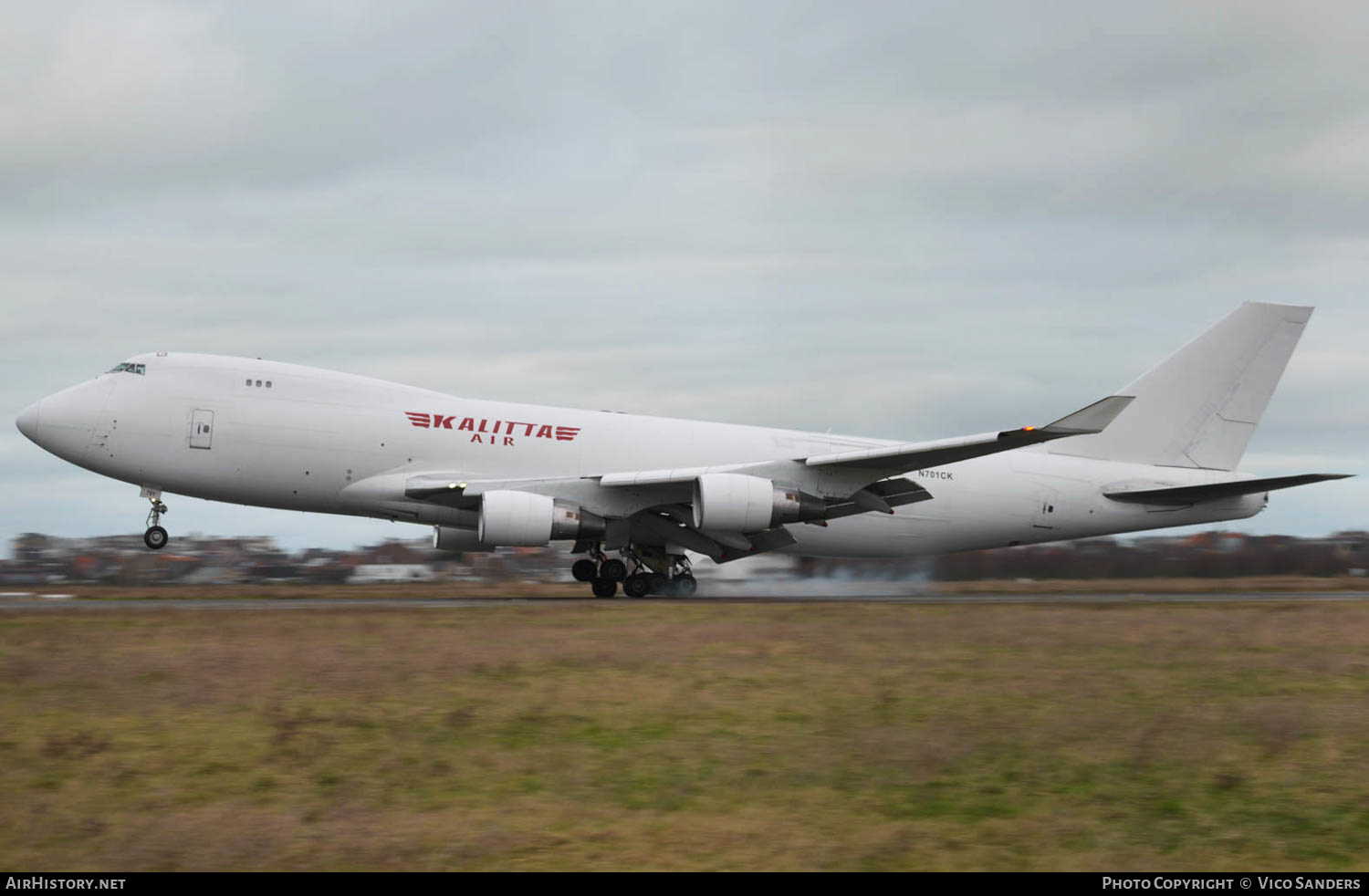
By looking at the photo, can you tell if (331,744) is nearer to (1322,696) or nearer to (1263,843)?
(1263,843)

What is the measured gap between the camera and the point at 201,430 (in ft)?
88.2

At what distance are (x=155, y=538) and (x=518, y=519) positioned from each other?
8194 mm

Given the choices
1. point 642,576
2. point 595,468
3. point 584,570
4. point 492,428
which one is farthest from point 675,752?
point 584,570

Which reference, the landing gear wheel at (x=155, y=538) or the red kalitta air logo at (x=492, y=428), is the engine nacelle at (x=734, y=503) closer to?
the red kalitta air logo at (x=492, y=428)

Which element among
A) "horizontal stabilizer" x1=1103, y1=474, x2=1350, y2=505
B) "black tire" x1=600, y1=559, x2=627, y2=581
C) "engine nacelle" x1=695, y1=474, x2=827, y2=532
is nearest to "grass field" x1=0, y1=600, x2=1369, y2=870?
"engine nacelle" x1=695, y1=474, x2=827, y2=532

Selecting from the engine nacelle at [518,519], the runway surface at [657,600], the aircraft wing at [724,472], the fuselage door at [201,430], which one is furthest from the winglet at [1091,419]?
the fuselage door at [201,430]

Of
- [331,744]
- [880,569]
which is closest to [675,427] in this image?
[880,569]

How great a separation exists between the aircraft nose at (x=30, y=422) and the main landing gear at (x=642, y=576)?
40.9 ft

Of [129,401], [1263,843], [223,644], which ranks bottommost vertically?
[1263,843]

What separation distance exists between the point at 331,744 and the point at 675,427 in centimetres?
1947

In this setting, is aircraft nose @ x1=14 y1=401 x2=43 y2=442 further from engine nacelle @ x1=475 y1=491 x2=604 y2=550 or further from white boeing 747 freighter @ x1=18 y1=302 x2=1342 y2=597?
engine nacelle @ x1=475 y1=491 x2=604 y2=550

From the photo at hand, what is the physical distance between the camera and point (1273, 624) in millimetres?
20172

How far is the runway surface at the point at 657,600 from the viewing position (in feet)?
76.0

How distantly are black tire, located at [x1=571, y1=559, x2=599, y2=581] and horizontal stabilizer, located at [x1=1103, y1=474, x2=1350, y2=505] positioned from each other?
13033mm
